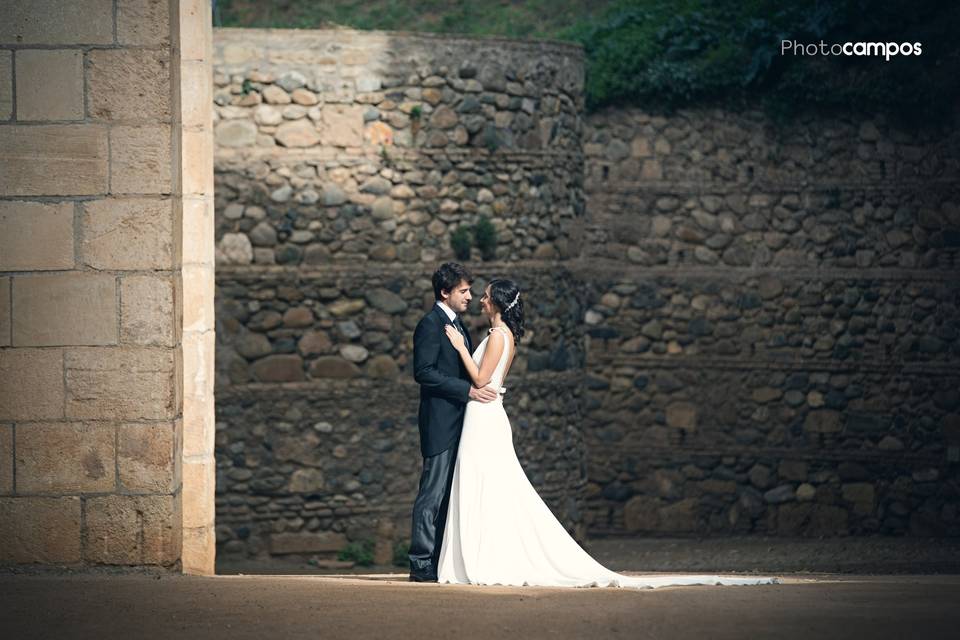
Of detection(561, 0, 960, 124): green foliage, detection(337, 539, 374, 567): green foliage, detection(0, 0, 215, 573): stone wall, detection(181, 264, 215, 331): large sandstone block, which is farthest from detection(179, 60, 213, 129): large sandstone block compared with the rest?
detection(561, 0, 960, 124): green foliage

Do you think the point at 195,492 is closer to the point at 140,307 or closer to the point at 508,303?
the point at 140,307

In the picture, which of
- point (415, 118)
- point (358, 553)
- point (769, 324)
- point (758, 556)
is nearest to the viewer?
point (358, 553)

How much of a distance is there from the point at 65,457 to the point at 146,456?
0.42 meters

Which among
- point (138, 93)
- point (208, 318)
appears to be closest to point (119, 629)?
point (208, 318)

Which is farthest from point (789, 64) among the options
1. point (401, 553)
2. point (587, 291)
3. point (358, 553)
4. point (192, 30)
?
point (192, 30)

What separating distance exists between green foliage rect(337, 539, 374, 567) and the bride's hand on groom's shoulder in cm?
537

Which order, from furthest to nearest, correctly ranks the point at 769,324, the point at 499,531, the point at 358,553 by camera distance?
the point at 769,324
the point at 358,553
the point at 499,531

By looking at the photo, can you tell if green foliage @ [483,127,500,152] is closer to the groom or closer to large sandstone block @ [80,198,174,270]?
the groom

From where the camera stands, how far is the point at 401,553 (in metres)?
14.6

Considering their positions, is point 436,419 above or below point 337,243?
below

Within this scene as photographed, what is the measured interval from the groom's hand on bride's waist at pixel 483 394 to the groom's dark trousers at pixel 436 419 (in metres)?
0.04

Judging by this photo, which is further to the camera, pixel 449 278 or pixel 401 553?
pixel 401 553

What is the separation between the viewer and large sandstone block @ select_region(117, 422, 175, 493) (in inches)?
337

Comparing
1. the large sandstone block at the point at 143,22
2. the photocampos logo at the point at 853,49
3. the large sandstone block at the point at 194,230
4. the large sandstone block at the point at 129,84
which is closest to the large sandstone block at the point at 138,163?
the large sandstone block at the point at 129,84
